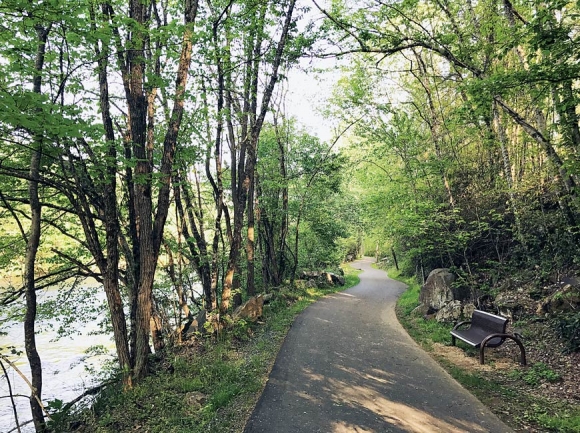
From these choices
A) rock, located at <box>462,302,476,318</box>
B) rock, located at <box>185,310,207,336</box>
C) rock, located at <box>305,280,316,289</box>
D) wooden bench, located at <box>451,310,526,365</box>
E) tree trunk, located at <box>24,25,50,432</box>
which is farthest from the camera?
rock, located at <box>305,280,316,289</box>

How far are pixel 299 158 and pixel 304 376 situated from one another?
34.7 feet

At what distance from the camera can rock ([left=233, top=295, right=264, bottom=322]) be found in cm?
946

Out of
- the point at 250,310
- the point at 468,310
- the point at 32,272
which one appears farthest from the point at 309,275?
the point at 32,272

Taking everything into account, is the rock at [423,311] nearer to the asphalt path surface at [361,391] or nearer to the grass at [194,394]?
the asphalt path surface at [361,391]

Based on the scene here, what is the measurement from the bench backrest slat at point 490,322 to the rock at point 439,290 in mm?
2585

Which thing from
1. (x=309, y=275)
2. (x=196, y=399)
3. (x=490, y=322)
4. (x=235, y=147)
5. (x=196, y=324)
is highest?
(x=235, y=147)

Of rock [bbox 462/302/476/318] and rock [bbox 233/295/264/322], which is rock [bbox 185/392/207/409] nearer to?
rock [bbox 233/295/264/322]

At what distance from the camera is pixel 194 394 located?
5.24 meters

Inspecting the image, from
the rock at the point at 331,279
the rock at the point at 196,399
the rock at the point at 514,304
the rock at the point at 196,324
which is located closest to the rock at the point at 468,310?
the rock at the point at 514,304

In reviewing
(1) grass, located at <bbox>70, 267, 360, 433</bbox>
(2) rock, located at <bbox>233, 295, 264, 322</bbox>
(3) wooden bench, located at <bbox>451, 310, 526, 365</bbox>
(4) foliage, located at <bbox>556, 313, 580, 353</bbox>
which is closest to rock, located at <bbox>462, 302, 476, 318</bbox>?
(3) wooden bench, located at <bbox>451, 310, 526, 365</bbox>

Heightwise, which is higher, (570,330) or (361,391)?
(570,330)

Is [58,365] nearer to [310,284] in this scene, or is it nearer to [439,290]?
[310,284]

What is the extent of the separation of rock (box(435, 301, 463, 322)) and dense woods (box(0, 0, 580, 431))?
826 mm

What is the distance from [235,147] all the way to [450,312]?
787 cm
